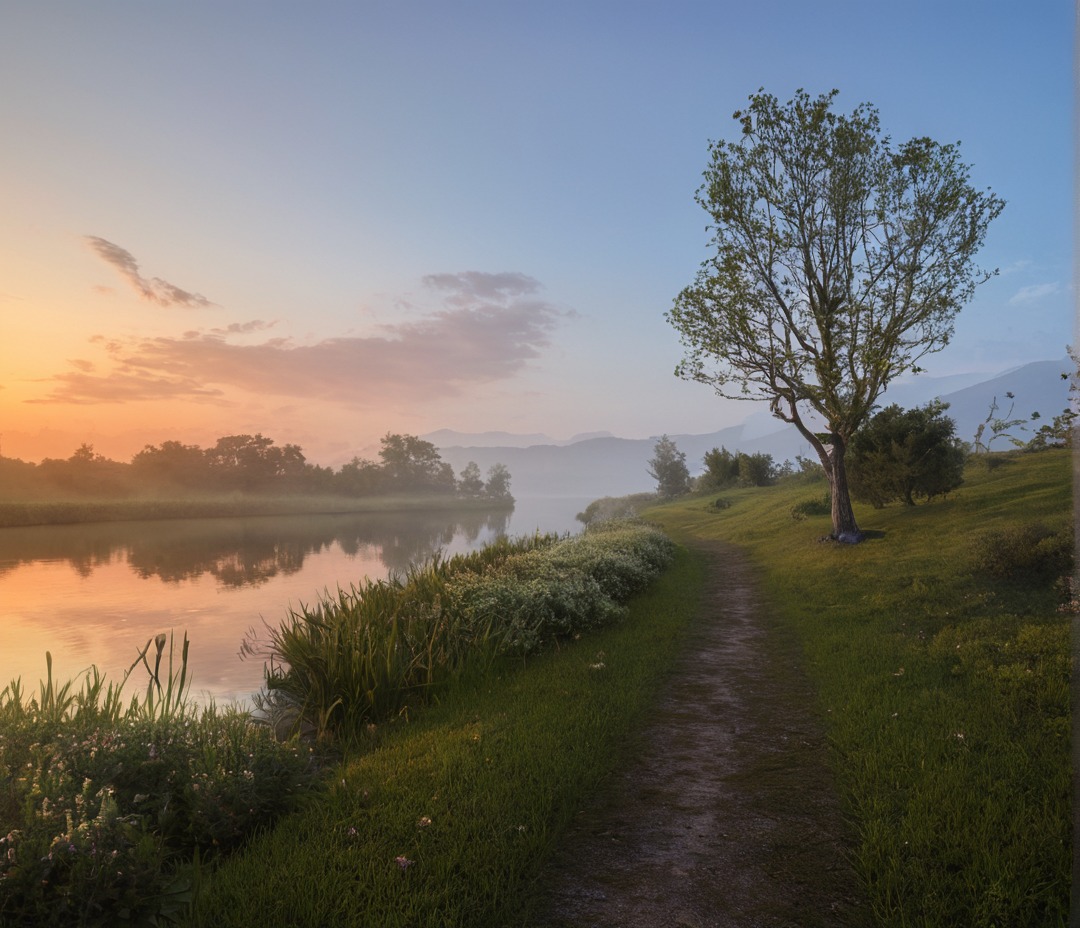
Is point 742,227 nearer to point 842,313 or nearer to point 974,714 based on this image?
point 842,313

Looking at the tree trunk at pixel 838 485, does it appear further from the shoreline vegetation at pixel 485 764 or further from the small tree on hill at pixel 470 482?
the small tree on hill at pixel 470 482

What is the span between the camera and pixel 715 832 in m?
5.00

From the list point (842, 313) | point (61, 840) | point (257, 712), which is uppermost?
point (842, 313)

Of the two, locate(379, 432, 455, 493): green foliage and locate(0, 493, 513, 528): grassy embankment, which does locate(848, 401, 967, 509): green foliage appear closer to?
locate(0, 493, 513, 528): grassy embankment

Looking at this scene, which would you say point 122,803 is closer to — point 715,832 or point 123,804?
point 123,804

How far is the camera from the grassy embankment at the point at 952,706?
4.19 metres

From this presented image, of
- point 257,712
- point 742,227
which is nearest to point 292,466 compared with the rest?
point 742,227

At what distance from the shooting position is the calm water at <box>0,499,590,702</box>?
469 inches

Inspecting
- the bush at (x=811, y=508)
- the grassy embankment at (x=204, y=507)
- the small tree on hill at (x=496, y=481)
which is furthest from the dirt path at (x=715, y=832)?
the small tree on hill at (x=496, y=481)

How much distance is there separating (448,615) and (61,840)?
287 inches

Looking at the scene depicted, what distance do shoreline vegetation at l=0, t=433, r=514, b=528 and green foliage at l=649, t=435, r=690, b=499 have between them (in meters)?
34.9

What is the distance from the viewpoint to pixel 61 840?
3510 mm

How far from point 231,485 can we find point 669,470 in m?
55.4

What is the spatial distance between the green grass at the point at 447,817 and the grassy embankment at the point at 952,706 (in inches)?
93.3
